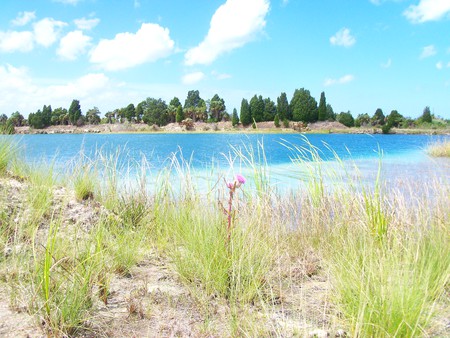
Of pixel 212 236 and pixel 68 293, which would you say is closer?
pixel 68 293

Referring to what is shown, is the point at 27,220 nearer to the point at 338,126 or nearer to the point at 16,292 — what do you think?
the point at 16,292

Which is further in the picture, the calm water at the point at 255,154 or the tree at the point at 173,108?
the tree at the point at 173,108

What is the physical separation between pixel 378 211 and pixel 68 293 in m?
1.88

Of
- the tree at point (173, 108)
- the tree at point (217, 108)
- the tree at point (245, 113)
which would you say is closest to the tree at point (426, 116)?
the tree at point (245, 113)

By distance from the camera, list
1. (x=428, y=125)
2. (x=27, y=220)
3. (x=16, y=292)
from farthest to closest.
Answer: (x=428, y=125)
(x=27, y=220)
(x=16, y=292)

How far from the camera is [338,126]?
51.8 meters

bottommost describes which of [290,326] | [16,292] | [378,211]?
[290,326]

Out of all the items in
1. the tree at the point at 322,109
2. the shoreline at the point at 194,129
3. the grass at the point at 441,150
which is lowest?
the grass at the point at 441,150

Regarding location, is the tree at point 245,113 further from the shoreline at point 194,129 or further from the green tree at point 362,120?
the green tree at point 362,120

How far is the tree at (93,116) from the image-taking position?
60812 millimetres

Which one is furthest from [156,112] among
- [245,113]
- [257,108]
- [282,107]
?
[282,107]

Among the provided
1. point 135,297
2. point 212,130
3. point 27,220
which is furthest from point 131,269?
point 212,130

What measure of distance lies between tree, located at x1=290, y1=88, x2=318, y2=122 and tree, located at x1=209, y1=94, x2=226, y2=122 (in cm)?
1396

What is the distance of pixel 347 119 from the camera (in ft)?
175
